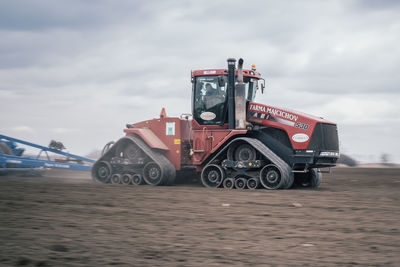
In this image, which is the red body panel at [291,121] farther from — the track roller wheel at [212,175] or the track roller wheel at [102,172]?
the track roller wheel at [102,172]

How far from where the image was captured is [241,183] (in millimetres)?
13477

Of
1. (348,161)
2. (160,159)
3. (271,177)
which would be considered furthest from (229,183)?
(348,161)

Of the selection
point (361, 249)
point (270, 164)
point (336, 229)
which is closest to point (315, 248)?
point (361, 249)

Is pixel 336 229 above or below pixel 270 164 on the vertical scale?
below

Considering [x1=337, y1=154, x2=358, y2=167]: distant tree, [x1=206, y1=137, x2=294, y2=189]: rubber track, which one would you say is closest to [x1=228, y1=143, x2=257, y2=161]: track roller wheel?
[x1=206, y1=137, x2=294, y2=189]: rubber track

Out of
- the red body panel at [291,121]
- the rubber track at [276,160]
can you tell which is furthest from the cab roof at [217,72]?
the rubber track at [276,160]

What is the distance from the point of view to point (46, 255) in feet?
16.3

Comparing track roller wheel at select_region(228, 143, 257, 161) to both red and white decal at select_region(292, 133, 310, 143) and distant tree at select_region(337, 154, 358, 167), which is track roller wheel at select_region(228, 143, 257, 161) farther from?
distant tree at select_region(337, 154, 358, 167)

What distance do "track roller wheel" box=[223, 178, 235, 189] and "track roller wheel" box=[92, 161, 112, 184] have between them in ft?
12.8

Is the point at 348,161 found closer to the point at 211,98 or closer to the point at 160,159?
the point at 211,98

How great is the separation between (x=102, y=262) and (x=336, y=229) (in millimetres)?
3420

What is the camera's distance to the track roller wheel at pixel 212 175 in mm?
13773

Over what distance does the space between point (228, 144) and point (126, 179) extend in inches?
141

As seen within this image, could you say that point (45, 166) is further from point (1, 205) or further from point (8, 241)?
point (8, 241)
